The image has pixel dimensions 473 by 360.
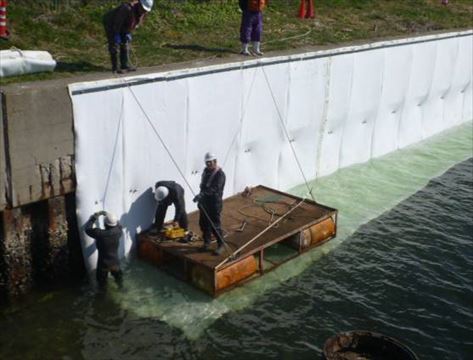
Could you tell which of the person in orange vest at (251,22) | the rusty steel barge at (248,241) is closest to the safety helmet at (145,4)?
the person in orange vest at (251,22)

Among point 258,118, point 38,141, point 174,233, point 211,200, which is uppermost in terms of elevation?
point 38,141

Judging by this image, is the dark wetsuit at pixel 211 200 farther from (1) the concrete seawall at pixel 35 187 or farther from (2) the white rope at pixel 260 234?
(1) the concrete seawall at pixel 35 187

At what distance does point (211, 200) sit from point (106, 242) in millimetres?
2355

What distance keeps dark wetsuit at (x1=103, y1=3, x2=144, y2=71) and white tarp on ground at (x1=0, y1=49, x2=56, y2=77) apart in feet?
4.89

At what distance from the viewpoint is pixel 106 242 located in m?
12.5

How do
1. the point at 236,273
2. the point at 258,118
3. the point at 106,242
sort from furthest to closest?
1. the point at 258,118
2. the point at 236,273
3. the point at 106,242

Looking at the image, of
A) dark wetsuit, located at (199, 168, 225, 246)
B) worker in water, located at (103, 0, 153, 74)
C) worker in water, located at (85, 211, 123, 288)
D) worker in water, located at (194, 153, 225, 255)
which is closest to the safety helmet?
worker in water, located at (103, 0, 153, 74)

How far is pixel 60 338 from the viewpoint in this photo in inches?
446

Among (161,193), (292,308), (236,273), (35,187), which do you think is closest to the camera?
(35,187)

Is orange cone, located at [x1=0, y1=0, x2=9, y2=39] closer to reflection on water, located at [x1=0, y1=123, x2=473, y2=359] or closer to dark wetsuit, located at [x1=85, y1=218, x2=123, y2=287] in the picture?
dark wetsuit, located at [x1=85, y1=218, x2=123, y2=287]

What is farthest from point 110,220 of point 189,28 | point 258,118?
point 189,28

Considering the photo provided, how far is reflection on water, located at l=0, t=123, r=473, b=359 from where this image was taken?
1136cm

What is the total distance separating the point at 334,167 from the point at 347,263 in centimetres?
609

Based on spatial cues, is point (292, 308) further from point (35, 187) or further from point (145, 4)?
point (145, 4)
